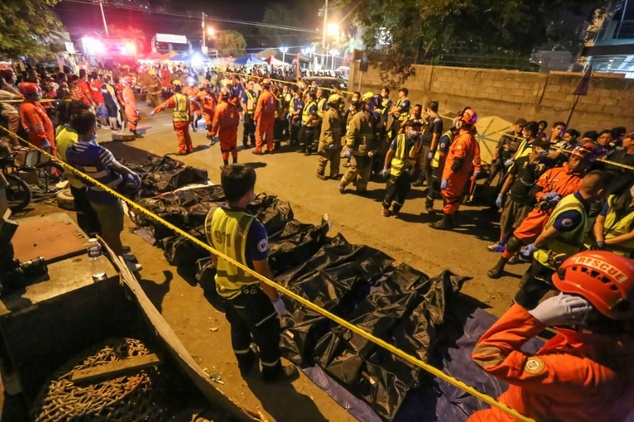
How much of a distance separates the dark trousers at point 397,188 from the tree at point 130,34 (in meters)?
58.1

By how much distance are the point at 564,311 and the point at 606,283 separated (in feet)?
0.64

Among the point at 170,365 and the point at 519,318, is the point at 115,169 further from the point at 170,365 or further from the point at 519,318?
the point at 519,318

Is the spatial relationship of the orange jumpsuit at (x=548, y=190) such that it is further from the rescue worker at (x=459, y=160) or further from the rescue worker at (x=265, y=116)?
the rescue worker at (x=265, y=116)

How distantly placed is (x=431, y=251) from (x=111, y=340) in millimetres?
4798

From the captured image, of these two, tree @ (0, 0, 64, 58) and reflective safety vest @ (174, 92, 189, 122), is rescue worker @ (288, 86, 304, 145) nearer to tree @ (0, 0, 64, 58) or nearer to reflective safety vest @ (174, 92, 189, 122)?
reflective safety vest @ (174, 92, 189, 122)

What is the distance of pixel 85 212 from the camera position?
4867 millimetres

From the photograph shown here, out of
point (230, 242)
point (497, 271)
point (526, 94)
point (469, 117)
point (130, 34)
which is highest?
point (130, 34)

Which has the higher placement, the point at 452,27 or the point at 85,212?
the point at 452,27

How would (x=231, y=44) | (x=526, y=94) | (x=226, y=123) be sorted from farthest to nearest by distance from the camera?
(x=231, y=44)
(x=526, y=94)
(x=226, y=123)

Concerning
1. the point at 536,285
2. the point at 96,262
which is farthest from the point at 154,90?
the point at 536,285

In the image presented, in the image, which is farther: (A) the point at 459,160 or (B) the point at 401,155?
(B) the point at 401,155

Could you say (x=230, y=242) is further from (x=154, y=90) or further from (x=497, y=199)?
(x=154, y=90)

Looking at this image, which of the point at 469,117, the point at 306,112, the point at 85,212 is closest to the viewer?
the point at 85,212

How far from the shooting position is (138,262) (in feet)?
16.3
